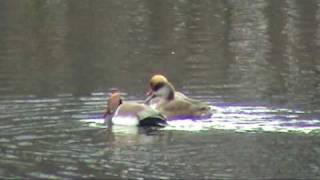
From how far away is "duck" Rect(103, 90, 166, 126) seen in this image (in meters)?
15.8

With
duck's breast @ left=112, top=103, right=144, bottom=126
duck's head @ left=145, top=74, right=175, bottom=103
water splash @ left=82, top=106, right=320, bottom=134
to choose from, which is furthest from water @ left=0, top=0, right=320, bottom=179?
duck's head @ left=145, top=74, right=175, bottom=103

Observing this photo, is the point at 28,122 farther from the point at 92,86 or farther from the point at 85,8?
the point at 85,8

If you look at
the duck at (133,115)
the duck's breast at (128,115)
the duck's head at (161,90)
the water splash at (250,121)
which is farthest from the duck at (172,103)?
the duck's breast at (128,115)

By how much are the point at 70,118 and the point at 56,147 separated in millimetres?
2091

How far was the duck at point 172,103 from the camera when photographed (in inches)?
645

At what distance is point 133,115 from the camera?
625 inches

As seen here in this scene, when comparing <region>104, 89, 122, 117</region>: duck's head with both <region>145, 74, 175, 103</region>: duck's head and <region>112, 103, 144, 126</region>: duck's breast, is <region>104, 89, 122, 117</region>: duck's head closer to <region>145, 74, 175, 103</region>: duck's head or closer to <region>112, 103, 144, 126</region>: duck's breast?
<region>112, 103, 144, 126</region>: duck's breast

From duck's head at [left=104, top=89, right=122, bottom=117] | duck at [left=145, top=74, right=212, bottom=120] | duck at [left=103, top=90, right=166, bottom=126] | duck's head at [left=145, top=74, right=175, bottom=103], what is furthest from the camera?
duck's head at [left=145, top=74, right=175, bottom=103]

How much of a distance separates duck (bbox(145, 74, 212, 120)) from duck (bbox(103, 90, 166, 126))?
2.27 ft

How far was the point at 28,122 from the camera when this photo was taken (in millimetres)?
15641

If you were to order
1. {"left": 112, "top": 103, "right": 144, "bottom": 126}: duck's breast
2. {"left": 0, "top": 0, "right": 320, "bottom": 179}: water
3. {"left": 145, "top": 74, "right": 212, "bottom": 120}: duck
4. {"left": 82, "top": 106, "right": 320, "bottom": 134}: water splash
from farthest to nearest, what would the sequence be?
{"left": 145, "top": 74, "right": 212, "bottom": 120}: duck
{"left": 112, "top": 103, "right": 144, "bottom": 126}: duck's breast
{"left": 82, "top": 106, "right": 320, "bottom": 134}: water splash
{"left": 0, "top": 0, "right": 320, "bottom": 179}: water

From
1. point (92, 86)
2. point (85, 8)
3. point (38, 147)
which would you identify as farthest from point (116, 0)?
point (38, 147)

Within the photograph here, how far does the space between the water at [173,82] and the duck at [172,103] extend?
0.31 meters

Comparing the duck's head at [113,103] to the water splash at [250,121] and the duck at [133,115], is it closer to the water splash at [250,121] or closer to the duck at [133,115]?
the duck at [133,115]
